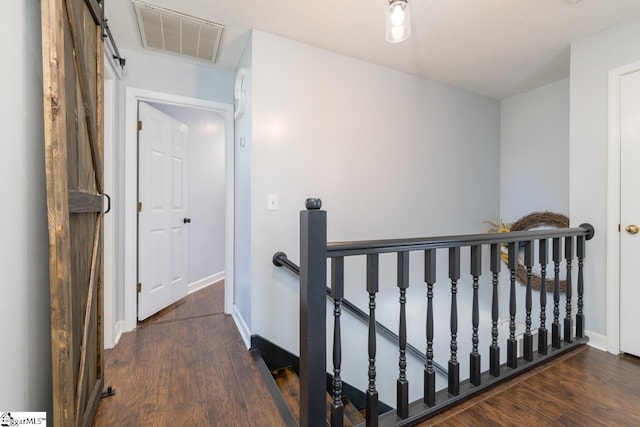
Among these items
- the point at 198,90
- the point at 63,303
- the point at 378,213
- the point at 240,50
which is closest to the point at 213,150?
the point at 198,90

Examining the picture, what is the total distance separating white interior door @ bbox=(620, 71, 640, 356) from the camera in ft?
6.59

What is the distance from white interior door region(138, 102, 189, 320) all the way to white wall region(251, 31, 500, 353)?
1.25 meters

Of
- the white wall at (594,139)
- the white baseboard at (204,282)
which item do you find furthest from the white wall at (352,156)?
the white baseboard at (204,282)

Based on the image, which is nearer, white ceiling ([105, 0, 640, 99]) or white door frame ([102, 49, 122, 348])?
white ceiling ([105, 0, 640, 99])

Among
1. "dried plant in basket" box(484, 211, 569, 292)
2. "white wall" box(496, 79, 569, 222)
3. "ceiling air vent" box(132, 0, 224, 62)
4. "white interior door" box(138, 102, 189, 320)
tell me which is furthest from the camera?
"white wall" box(496, 79, 569, 222)

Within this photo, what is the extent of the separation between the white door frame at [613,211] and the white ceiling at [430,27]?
0.49 meters

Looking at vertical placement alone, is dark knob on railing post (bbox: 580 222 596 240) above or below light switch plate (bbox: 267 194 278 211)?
below

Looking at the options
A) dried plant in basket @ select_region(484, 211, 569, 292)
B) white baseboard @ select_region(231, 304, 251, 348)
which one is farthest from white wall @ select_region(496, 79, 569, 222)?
white baseboard @ select_region(231, 304, 251, 348)

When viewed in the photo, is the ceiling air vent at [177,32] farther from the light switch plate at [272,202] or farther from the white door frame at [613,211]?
the white door frame at [613,211]

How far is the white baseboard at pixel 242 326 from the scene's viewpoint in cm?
221

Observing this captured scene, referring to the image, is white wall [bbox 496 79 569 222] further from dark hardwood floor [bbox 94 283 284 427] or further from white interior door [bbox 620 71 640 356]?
dark hardwood floor [bbox 94 283 284 427]

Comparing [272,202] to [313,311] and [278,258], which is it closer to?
[278,258]

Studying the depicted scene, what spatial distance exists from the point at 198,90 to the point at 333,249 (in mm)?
2285

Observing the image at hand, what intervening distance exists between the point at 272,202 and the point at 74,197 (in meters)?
1.20
